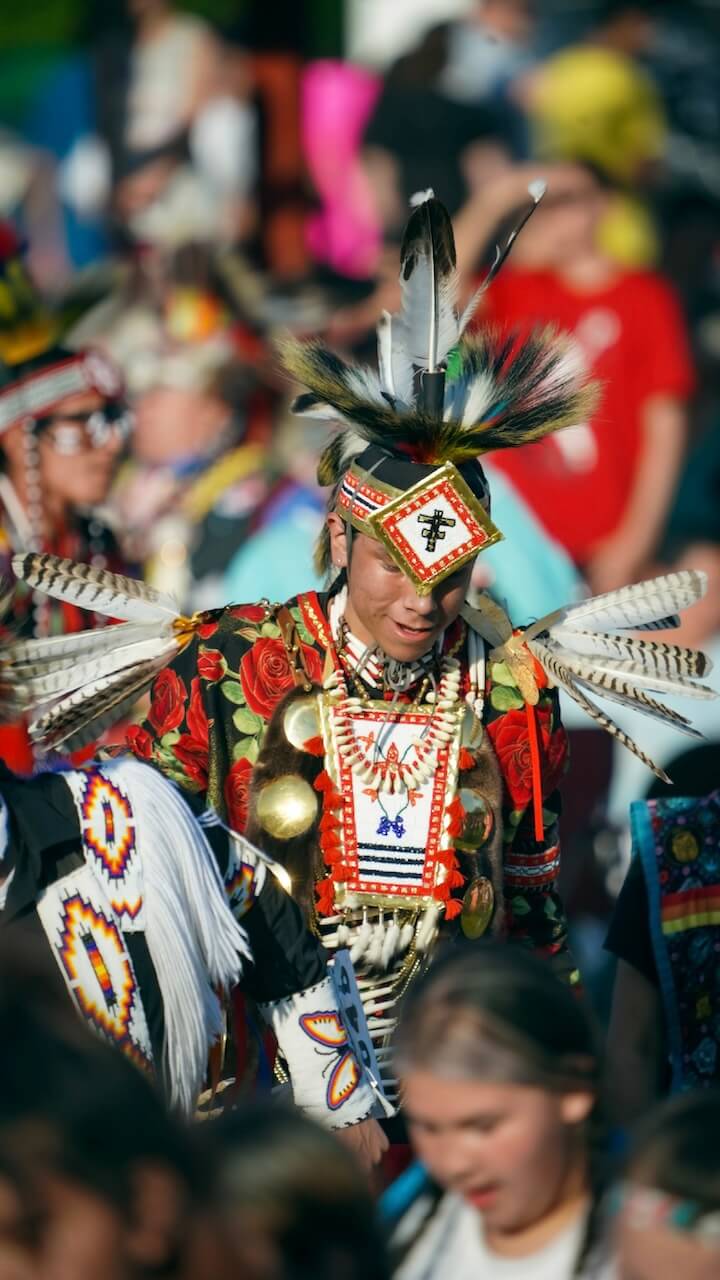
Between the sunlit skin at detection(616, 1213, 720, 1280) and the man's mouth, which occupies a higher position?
the man's mouth

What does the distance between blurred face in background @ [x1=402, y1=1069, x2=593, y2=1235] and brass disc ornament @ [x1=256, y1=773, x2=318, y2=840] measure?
1.30m

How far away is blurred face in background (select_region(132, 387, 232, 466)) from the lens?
818cm

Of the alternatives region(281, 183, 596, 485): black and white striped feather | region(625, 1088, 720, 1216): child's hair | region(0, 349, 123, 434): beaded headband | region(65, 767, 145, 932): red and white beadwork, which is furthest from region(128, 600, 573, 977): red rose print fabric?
region(0, 349, 123, 434): beaded headband

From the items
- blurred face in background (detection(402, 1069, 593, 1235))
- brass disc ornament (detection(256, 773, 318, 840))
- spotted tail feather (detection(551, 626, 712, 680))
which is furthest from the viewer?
spotted tail feather (detection(551, 626, 712, 680))

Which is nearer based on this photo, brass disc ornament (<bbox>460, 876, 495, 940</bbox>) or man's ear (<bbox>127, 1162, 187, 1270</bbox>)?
man's ear (<bbox>127, 1162, 187, 1270</bbox>)

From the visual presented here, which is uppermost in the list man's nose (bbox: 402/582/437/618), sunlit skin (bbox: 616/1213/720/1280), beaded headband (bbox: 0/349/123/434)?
beaded headband (bbox: 0/349/123/434)

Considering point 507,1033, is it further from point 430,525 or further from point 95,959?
point 430,525

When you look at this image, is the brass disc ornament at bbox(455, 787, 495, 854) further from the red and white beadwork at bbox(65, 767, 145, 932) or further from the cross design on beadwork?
the red and white beadwork at bbox(65, 767, 145, 932)

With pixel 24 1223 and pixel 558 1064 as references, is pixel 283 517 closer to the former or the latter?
pixel 558 1064

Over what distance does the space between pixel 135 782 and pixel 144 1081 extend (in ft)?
4.31

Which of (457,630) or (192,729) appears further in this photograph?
(457,630)

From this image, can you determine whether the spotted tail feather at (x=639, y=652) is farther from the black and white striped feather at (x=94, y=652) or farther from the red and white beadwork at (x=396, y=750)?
the black and white striped feather at (x=94, y=652)

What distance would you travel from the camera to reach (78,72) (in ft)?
30.5

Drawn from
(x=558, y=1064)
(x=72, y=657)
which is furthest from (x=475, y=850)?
(x=558, y=1064)
